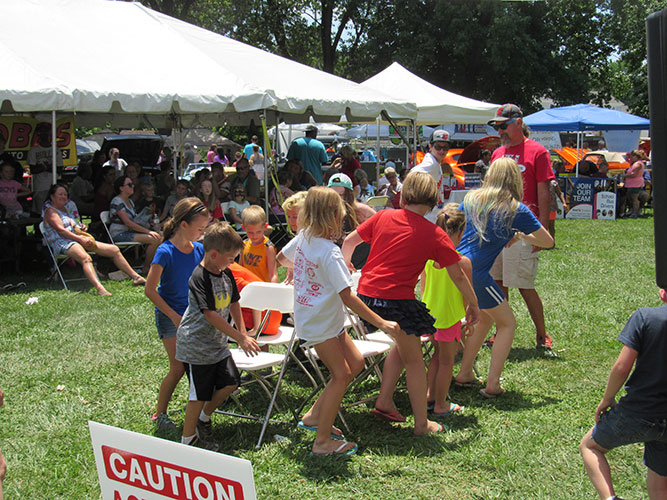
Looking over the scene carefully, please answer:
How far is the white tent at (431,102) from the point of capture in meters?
14.4

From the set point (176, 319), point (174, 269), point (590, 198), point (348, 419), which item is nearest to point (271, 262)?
point (174, 269)

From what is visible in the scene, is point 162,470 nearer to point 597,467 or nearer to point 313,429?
point 597,467

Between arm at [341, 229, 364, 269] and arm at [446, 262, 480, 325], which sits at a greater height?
arm at [341, 229, 364, 269]

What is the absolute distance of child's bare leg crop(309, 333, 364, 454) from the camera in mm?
3682

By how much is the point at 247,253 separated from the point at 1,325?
10.6 feet

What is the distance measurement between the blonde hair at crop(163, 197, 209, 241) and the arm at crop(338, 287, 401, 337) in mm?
1090

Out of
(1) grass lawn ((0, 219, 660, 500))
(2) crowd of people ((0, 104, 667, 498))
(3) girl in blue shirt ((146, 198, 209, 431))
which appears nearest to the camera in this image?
(2) crowd of people ((0, 104, 667, 498))

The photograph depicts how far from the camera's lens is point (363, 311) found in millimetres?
3539

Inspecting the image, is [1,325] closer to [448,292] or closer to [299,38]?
[448,292]

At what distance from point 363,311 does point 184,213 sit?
4.25ft

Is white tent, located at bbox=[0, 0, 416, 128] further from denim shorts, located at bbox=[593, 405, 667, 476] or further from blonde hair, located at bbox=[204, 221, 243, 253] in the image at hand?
denim shorts, located at bbox=[593, 405, 667, 476]

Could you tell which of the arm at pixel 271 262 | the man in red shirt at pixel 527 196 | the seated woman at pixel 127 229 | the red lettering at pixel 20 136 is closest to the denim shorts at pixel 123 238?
the seated woman at pixel 127 229

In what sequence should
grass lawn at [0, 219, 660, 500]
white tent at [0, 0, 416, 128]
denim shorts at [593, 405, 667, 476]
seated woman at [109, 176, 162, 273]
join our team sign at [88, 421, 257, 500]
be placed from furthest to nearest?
seated woman at [109, 176, 162, 273] < white tent at [0, 0, 416, 128] < grass lawn at [0, 219, 660, 500] < denim shorts at [593, 405, 667, 476] < join our team sign at [88, 421, 257, 500]

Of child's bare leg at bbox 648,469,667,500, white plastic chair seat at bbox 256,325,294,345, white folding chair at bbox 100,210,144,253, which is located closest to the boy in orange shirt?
white plastic chair seat at bbox 256,325,294,345
